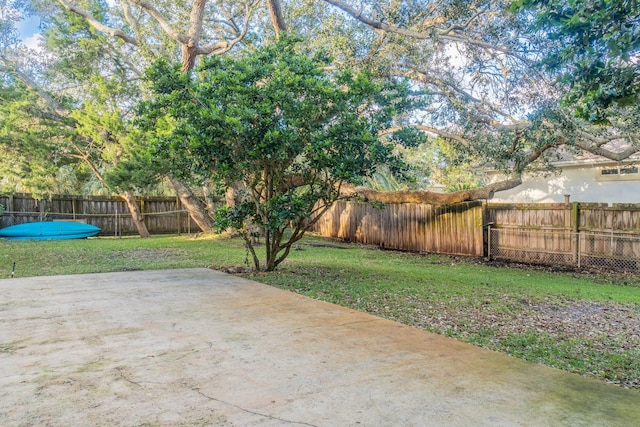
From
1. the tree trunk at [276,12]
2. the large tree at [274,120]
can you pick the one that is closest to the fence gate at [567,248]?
the large tree at [274,120]

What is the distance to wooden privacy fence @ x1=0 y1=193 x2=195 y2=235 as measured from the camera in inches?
592

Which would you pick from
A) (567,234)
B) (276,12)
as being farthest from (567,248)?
(276,12)

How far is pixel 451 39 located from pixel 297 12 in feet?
18.2

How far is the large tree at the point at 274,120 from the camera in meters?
6.46

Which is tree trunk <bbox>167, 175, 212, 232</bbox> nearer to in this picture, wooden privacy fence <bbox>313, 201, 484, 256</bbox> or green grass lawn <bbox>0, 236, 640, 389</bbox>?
green grass lawn <bbox>0, 236, 640, 389</bbox>

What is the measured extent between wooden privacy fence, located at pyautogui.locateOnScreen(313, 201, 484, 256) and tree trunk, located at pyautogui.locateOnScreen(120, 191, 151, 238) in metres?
7.09

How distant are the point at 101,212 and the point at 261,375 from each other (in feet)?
51.5

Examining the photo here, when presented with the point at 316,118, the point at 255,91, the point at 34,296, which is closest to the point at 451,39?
the point at 316,118

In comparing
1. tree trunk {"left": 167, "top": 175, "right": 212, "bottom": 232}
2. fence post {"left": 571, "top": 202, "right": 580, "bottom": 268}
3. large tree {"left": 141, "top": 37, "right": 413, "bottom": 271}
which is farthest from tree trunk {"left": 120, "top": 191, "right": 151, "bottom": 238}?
fence post {"left": 571, "top": 202, "right": 580, "bottom": 268}

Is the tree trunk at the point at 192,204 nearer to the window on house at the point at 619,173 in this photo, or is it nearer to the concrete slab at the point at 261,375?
the concrete slab at the point at 261,375

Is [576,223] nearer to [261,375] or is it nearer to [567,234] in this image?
[567,234]

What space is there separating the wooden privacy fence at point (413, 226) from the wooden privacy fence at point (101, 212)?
21.8 ft

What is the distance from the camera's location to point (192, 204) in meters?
14.9

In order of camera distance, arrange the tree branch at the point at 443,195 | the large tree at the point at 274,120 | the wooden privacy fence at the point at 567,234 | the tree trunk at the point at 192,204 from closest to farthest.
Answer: the large tree at the point at 274,120 < the wooden privacy fence at the point at 567,234 < the tree branch at the point at 443,195 < the tree trunk at the point at 192,204
